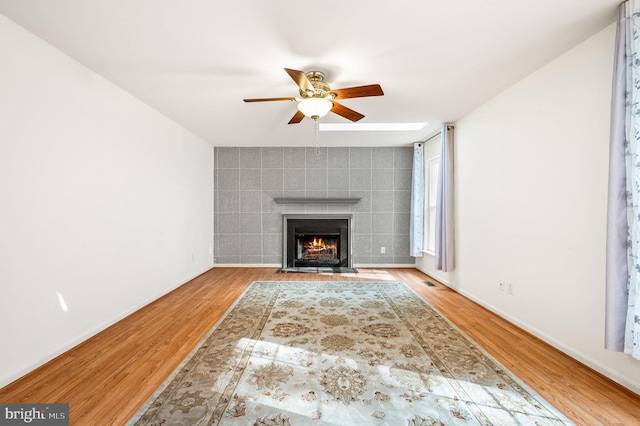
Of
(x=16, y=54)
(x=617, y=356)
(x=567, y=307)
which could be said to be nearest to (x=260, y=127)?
(x=16, y=54)

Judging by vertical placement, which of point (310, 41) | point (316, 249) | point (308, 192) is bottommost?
point (316, 249)

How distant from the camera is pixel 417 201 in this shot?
17.9 ft

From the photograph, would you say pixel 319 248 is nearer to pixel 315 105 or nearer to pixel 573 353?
pixel 315 105

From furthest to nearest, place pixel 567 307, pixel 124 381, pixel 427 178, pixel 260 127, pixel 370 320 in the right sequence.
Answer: pixel 427 178 → pixel 260 127 → pixel 370 320 → pixel 567 307 → pixel 124 381

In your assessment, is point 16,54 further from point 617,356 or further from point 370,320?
point 617,356

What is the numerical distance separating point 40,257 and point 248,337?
1.65 meters

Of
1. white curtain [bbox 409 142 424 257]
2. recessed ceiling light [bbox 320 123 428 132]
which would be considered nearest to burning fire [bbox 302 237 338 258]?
white curtain [bbox 409 142 424 257]

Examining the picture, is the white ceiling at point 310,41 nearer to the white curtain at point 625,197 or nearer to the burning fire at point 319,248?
the white curtain at point 625,197

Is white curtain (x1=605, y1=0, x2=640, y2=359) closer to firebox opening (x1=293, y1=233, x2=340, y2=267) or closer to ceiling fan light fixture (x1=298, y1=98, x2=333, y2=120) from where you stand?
ceiling fan light fixture (x1=298, y1=98, x2=333, y2=120)

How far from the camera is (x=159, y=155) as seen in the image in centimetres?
381

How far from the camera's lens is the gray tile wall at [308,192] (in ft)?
18.9

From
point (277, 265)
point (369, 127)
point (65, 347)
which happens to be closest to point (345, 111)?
point (369, 127)

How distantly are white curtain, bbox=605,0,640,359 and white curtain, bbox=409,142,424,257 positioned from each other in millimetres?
3598

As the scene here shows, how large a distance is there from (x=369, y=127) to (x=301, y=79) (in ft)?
7.97
